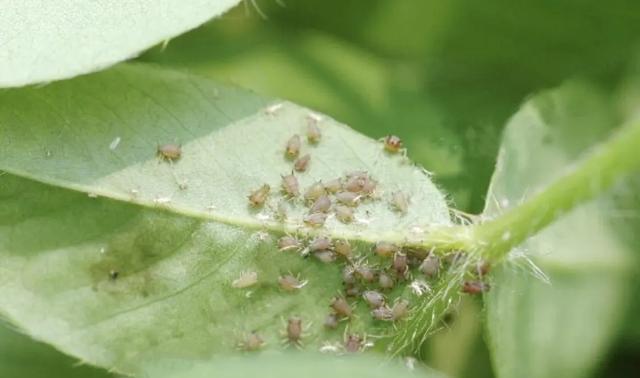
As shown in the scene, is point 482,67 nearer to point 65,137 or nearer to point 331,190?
point 331,190

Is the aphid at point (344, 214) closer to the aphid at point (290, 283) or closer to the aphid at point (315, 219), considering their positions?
the aphid at point (315, 219)

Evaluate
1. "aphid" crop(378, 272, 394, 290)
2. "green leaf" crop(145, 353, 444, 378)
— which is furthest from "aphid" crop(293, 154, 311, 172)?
"green leaf" crop(145, 353, 444, 378)

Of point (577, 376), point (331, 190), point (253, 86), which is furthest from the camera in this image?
point (253, 86)

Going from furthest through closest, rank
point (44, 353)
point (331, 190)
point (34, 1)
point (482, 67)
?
point (482, 67) < point (44, 353) < point (331, 190) < point (34, 1)

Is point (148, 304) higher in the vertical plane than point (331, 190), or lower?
lower

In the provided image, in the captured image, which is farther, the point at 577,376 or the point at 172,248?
the point at 577,376

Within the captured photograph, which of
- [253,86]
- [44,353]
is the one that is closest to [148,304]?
[44,353]
